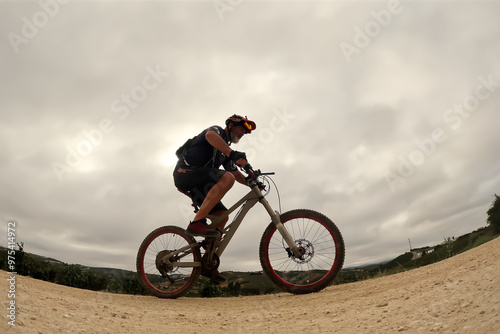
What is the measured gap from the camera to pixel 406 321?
3.32 meters

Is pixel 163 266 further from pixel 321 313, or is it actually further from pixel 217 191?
pixel 321 313

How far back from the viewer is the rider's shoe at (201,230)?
6.11 m

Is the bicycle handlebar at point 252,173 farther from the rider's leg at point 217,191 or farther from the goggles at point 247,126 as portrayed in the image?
the goggles at point 247,126

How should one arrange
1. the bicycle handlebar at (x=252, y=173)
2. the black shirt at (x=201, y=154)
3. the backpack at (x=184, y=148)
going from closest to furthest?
the bicycle handlebar at (x=252, y=173)
the black shirt at (x=201, y=154)
the backpack at (x=184, y=148)

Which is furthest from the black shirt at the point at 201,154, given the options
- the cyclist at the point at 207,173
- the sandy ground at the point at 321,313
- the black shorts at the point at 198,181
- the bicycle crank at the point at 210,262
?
the sandy ground at the point at 321,313

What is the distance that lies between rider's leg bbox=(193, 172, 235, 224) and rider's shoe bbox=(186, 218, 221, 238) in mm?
288

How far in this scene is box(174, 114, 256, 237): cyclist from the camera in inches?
237

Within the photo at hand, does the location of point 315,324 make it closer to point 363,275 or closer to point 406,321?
point 406,321

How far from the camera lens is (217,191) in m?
5.97

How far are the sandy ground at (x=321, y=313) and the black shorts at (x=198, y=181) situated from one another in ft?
6.29

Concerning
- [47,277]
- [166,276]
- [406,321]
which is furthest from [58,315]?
[47,277]

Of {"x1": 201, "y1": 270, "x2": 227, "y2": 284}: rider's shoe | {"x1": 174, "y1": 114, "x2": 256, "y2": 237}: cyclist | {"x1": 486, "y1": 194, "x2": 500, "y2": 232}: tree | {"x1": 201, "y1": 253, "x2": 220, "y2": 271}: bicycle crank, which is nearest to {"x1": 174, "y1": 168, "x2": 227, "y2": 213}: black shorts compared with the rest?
{"x1": 174, "y1": 114, "x2": 256, "y2": 237}: cyclist

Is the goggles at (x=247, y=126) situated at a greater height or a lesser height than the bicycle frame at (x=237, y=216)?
greater

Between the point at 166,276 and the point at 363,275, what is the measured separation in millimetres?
4748
